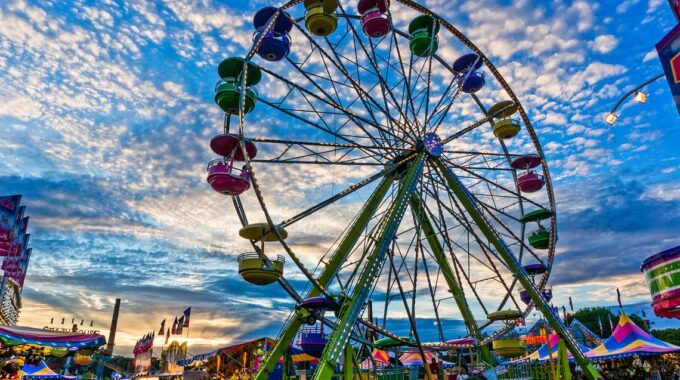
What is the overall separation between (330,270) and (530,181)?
8987 millimetres

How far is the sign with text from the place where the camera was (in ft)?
15.9

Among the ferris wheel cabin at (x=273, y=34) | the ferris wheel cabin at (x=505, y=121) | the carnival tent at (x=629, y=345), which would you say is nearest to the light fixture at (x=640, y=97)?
the ferris wheel cabin at (x=505, y=121)

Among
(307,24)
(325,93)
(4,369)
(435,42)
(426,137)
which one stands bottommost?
(4,369)

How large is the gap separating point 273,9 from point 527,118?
10.8 metres

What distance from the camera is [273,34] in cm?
1476

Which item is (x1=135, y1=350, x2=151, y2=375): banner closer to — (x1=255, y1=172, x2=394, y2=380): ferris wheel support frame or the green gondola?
(x1=255, y1=172, x2=394, y2=380): ferris wheel support frame

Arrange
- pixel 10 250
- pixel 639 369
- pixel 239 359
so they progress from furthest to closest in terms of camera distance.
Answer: pixel 239 359
pixel 10 250
pixel 639 369

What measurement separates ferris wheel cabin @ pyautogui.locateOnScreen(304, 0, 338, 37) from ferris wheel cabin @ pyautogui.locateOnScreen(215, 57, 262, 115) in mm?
2196

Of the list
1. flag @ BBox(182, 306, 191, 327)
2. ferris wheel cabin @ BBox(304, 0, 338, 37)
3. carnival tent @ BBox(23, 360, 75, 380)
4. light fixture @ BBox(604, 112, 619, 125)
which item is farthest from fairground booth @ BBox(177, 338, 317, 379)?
light fixture @ BBox(604, 112, 619, 125)

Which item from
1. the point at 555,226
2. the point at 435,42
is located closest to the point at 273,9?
the point at 435,42

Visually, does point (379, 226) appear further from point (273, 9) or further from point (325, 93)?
point (273, 9)

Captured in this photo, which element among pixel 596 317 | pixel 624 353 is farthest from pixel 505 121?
pixel 596 317

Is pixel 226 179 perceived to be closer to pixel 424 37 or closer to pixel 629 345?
pixel 424 37

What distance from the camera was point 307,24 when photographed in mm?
13883
